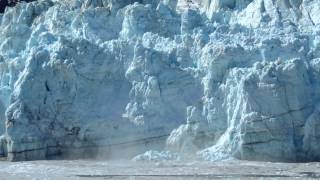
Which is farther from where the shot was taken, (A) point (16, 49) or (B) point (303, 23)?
(A) point (16, 49)

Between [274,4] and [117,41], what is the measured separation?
256 inches

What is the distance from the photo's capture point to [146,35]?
3006 centimetres

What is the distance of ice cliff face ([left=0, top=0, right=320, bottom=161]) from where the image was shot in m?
26.7

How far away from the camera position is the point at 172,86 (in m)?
28.4

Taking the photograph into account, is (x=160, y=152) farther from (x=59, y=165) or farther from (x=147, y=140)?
(x=59, y=165)

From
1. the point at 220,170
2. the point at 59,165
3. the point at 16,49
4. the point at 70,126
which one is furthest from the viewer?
the point at 16,49

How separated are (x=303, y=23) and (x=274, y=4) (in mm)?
1458

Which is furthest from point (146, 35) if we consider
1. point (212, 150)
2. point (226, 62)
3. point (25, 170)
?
point (25, 170)

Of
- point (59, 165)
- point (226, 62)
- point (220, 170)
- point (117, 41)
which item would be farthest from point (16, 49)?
point (220, 170)

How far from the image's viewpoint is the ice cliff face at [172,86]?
1053 inches

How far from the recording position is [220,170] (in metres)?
25.0

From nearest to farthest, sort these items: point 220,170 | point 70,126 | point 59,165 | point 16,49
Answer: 1. point 220,170
2. point 59,165
3. point 70,126
4. point 16,49

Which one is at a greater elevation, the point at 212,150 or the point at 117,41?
the point at 117,41

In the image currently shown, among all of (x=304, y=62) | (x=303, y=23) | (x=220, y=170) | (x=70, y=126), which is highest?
(x=303, y=23)
